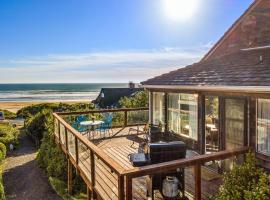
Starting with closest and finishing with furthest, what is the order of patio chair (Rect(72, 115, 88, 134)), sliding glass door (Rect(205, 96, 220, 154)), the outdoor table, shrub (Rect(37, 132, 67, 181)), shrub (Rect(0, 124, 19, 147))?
1. sliding glass door (Rect(205, 96, 220, 154))
2. the outdoor table
3. shrub (Rect(37, 132, 67, 181))
4. patio chair (Rect(72, 115, 88, 134))
5. shrub (Rect(0, 124, 19, 147))

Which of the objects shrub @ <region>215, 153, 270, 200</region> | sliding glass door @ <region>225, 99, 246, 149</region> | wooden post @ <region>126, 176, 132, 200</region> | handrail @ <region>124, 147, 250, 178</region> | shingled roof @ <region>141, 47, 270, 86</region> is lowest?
shrub @ <region>215, 153, 270, 200</region>

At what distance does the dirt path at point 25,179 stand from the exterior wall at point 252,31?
9101 mm

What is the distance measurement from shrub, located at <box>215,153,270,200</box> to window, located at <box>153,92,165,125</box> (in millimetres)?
5045

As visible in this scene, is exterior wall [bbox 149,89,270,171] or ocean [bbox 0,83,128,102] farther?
ocean [bbox 0,83,128,102]

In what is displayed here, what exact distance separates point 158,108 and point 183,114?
191cm

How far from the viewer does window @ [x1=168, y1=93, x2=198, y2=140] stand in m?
8.61

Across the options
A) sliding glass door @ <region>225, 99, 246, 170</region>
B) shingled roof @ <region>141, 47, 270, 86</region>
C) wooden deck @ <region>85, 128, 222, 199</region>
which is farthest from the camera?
sliding glass door @ <region>225, 99, 246, 170</region>

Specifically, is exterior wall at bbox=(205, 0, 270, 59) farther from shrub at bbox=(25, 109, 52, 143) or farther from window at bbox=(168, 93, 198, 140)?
shrub at bbox=(25, 109, 52, 143)

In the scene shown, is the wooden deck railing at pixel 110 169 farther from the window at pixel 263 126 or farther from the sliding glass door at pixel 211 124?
the sliding glass door at pixel 211 124

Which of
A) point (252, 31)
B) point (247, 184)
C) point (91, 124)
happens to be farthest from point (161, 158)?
point (91, 124)

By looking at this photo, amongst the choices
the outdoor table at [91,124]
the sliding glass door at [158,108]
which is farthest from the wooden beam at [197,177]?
the outdoor table at [91,124]

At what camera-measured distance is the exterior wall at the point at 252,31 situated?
29.4 feet

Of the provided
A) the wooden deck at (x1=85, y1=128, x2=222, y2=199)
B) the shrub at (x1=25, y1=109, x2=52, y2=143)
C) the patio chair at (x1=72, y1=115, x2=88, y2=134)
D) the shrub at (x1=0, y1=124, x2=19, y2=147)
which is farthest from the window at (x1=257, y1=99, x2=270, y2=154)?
the shrub at (x1=0, y1=124, x2=19, y2=147)

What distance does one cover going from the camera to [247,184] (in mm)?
5395
